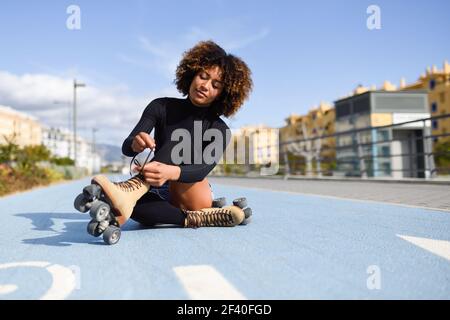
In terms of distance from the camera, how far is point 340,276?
1672 mm

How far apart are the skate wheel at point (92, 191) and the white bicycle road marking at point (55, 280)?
0.44 meters

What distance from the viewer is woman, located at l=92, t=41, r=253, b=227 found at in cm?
286

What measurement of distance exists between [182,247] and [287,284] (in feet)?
2.99

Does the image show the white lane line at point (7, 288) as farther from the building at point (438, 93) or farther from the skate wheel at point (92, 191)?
the building at point (438, 93)

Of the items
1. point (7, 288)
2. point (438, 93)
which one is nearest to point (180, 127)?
point (7, 288)

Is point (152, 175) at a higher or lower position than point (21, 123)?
lower

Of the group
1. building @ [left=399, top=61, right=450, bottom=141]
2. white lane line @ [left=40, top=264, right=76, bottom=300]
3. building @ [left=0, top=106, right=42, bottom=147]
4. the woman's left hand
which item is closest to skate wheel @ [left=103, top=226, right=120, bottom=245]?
the woman's left hand

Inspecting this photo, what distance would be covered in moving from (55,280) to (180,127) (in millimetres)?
1556

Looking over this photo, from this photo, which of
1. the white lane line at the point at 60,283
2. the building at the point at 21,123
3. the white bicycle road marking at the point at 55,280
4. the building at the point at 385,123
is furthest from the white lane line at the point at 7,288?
the building at the point at 21,123

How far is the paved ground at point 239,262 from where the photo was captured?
4.92 ft

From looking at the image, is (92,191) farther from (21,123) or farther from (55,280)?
(21,123)

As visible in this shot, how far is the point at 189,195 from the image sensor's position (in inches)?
124
